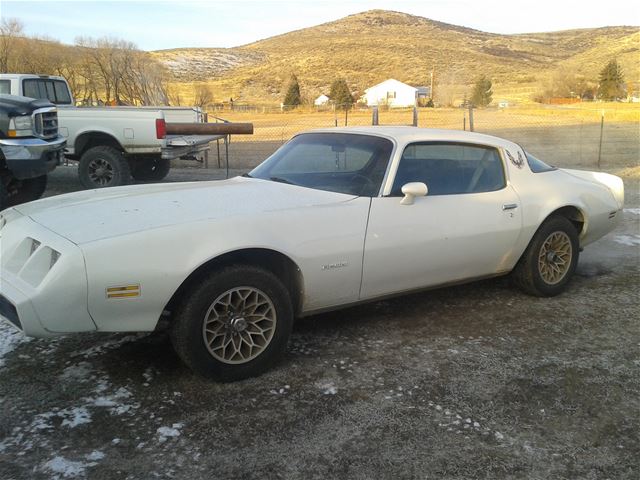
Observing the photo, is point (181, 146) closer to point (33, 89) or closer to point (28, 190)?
point (28, 190)

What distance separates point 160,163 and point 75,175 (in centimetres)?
237

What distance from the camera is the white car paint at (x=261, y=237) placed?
112 inches

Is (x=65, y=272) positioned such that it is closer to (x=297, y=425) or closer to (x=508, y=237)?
(x=297, y=425)

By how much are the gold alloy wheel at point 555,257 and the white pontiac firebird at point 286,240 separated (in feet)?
0.04

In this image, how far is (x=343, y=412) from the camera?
9.69ft

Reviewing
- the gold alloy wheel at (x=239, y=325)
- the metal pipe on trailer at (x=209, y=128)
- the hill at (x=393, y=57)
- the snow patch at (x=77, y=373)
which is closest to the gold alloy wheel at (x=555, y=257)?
the gold alloy wheel at (x=239, y=325)

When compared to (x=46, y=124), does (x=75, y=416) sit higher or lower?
lower

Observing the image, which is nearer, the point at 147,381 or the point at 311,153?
the point at 147,381

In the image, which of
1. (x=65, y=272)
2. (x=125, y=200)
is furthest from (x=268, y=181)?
(x=65, y=272)

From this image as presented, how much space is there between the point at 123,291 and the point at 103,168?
25.2ft

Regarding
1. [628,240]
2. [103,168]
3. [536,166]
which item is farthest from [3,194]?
[628,240]

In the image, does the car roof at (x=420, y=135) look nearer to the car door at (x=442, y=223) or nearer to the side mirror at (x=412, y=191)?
the car door at (x=442, y=223)

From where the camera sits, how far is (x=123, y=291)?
288 centimetres

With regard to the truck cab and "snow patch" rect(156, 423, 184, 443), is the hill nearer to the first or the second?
the truck cab
